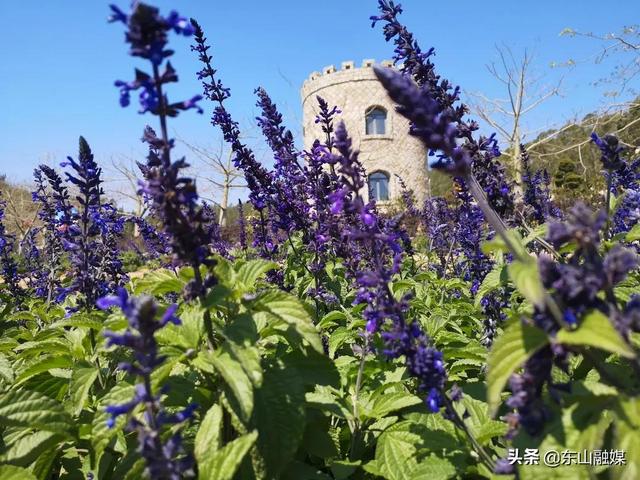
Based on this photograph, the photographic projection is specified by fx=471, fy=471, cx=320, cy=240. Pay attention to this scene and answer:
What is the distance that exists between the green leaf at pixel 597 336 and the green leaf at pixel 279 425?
124 centimetres

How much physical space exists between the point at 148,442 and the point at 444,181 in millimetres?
86875

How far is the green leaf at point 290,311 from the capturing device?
2223 mm

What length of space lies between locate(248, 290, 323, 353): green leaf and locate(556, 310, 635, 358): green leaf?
105 cm

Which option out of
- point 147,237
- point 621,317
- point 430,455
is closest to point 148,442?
point 430,455

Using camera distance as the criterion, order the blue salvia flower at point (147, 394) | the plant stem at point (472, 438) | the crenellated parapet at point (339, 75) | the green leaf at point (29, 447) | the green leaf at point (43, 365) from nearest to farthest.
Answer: the blue salvia flower at point (147, 394) < the plant stem at point (472, 438) < the green leaf at point (29, 447) < the green leaf at point (43, 365) < the crenellated parapet at point (339, 75)

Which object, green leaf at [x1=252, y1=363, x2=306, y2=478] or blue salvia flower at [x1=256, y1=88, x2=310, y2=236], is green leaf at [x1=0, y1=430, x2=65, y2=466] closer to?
green leaf at [x1=252, y1=363, x2=306, y2=478]

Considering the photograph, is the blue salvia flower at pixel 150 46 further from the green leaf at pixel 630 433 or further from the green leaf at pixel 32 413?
the green leaf at pixel 630 433

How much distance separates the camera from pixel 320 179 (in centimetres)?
509

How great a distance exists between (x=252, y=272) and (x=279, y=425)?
0.89m

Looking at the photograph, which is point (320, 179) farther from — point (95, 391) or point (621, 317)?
point (621, 317)

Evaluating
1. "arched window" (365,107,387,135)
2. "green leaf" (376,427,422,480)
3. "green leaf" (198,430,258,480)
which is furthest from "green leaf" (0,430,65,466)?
"arched window" (365,107,387,135)

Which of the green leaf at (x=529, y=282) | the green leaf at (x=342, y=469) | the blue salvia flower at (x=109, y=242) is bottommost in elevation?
the green leaf at (x=342, y=469)

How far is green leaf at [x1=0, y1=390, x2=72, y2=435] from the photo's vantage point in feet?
7.36

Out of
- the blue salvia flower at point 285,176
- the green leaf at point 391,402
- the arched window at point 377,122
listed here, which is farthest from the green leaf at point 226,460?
the arched window at point 377,122
